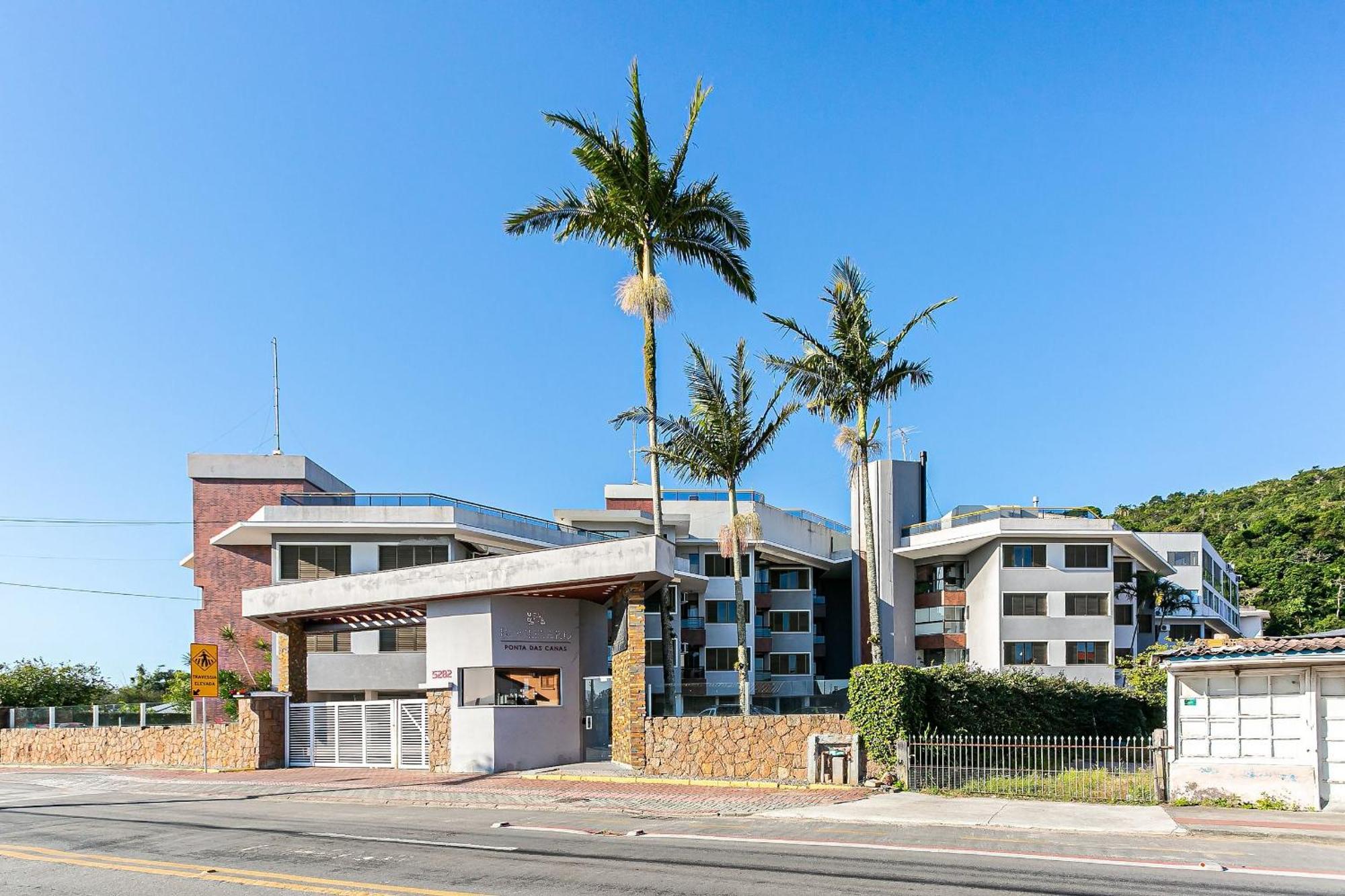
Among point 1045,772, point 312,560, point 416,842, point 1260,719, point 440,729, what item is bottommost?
point 440,729

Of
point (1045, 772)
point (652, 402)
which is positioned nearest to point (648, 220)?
point (652, 402)

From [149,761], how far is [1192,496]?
120243mm

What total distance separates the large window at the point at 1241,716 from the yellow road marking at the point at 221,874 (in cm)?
1368

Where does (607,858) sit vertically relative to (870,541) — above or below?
below

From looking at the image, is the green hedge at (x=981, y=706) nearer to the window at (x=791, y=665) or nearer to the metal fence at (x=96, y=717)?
the window at (x=791, y=665)

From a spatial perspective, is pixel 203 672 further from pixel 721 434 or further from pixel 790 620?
pixel 790 620

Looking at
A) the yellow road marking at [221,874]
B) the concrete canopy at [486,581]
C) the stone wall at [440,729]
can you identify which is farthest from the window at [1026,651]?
the yellow road marking at [221,874]

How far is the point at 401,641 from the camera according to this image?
42.2 metres

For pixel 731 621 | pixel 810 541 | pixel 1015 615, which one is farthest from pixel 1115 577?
pixel 731 621

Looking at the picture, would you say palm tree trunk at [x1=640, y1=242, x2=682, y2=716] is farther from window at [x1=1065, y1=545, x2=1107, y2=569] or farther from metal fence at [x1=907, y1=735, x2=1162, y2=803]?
window at [x1=1065, y1=545, x2=1107, y2=569]

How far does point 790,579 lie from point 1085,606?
635 inches

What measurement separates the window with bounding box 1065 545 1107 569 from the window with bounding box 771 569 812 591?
14612 millimetres

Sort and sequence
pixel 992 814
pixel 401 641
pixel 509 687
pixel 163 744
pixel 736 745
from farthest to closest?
pixel 401 641 → pixel 163 744 → pixel 509 687 → pixel 736 745 → pixel 992 814

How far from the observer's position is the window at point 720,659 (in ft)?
182
